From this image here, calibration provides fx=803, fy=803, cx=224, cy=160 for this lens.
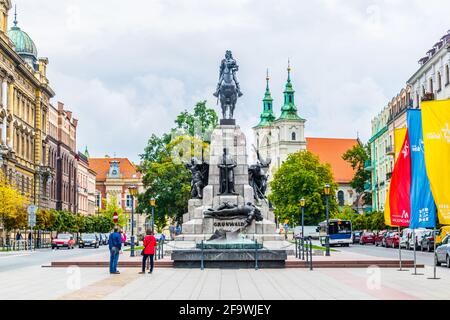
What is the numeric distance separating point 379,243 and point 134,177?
9661 centimetres

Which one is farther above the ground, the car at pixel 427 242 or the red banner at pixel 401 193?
the red banner at pixel 401 193

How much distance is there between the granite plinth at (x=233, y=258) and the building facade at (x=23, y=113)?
141 ft

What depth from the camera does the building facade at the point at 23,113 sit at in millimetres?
72375

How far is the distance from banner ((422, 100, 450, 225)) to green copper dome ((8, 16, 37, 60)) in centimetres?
7879

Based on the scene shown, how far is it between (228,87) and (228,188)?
584 centimetres

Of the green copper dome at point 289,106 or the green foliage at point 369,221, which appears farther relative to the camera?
the green copper dome at point 289,106

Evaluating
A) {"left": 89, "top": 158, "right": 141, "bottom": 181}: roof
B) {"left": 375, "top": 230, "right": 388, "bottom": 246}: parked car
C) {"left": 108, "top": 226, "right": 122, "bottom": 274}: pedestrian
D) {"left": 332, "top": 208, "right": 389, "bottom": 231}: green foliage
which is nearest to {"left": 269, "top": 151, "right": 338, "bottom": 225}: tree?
{"left": 332, "top": 208, "right": 389, "bottom": 231}: green foliage

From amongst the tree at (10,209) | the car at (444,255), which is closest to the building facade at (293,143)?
the tree at (10,209)

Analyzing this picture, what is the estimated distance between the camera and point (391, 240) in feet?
207

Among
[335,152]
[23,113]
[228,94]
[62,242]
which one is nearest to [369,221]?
[62,242]

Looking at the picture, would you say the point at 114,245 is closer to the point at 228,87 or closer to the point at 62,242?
the point at 228,87

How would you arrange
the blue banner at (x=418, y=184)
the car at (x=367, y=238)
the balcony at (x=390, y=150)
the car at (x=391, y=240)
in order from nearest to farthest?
the blue banner at (x=418, y=184) → the car at (x=391, y=240) → the car at (x=367, y=238) → the balcony at (x=390, y=150)

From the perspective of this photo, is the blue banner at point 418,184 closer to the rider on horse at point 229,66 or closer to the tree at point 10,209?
the rider on horse at point 229,66
